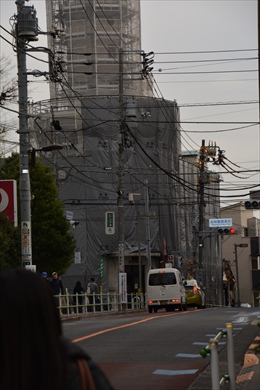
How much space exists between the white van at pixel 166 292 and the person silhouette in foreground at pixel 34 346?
41.1 meters

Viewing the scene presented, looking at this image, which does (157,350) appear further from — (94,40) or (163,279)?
(94,40)

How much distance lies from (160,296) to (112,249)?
14823 millimetres

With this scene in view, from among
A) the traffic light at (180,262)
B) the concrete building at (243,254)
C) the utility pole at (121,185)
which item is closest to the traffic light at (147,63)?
the utility pole at (121,185)

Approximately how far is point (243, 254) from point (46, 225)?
57048mm

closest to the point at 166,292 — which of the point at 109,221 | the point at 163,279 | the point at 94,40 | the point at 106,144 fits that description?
the point at 163,279

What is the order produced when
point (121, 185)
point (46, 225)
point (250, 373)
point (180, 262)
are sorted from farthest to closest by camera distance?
point (180, 262)
point (46, 225)
point (121, 185)
point (250, 373)

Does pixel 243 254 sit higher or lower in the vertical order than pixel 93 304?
higher

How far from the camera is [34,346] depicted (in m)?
2.81

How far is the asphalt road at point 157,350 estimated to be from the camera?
41.2 feet

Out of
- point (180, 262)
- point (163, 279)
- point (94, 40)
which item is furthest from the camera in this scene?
point (180, 262)

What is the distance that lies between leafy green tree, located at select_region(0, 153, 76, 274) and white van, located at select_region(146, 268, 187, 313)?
189 inches

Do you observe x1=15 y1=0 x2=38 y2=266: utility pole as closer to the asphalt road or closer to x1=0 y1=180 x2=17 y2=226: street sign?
the asphalt road

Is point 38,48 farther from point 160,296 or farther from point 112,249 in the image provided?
point 112,249

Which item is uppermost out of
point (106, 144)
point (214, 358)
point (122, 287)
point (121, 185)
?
point (106, 144)
